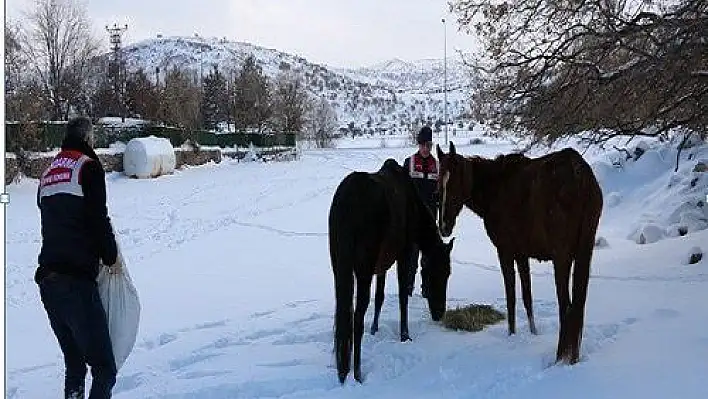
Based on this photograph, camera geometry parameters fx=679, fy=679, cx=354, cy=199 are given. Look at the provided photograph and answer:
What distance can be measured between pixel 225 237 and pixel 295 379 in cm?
869

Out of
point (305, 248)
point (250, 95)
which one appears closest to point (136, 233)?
point (305, 248)

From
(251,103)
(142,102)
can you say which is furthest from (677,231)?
(251,103)

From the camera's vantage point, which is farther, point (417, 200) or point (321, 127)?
point (321, 127)

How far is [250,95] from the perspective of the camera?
193 feet

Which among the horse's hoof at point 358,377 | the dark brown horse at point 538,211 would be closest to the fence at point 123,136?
the dark brown horse at point 538,211

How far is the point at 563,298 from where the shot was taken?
198 inches

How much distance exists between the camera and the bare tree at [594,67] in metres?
7.52

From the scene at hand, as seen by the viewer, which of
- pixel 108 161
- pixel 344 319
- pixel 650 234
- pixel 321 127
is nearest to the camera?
pixel 344 319

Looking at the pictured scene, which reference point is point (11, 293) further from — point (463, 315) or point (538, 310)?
point (538, 310)

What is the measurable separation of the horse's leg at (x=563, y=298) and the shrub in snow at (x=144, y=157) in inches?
919

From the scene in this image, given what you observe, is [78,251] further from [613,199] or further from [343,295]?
[613,199]

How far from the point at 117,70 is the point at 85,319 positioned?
1726 inches

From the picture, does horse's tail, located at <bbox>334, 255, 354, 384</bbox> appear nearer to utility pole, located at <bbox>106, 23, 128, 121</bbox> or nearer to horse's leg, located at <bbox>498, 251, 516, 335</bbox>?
horse's leg, located at <bbox>498, 251, 516, 335</bbox>

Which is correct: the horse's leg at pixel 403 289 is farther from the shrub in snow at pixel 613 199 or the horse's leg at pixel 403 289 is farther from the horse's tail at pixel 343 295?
the shrub in snow at pixel 613 199
